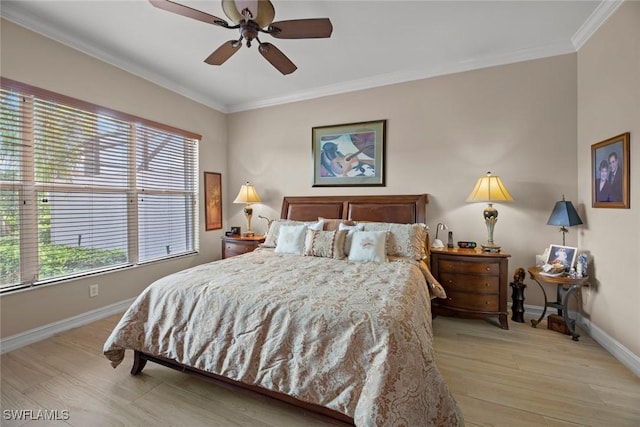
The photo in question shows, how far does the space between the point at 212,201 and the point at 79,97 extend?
2046mm

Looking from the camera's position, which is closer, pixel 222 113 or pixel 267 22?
pixel 267 22

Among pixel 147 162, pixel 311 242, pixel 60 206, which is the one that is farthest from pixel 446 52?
pixel 60 206

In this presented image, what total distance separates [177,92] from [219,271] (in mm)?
2972

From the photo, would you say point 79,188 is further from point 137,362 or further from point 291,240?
point 291,240

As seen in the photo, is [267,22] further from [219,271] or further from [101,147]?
[101,147]

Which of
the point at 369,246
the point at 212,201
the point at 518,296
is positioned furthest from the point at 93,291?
the point at 518,296

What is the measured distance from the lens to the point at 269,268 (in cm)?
237

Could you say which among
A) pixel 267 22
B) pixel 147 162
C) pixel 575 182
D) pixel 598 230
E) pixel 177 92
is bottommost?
pixel 598 230

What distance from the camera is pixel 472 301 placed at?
9.39 ft

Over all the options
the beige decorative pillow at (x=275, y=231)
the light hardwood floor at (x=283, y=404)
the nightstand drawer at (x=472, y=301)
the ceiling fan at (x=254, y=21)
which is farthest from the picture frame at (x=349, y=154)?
the light hardwood floor at (x=283, y=404)

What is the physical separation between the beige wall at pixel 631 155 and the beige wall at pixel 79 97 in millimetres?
4780

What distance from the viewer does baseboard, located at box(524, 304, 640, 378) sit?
2037 mm

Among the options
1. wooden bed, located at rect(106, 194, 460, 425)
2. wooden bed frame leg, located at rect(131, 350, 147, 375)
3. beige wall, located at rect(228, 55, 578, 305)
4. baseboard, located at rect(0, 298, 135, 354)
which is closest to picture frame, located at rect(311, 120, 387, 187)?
beige wall, located at rect(228, 55, 578, 305)

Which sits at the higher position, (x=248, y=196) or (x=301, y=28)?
(x=301, y=28)
